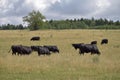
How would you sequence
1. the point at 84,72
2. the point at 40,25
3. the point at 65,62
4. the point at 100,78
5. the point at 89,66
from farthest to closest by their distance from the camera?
the point at 40,25 → the point at 65,62 → the point at 89,66 → the point at 84,72 → the point at 100,78

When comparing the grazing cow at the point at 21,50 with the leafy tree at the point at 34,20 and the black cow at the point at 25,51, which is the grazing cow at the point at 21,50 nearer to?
the black cow at the point at 25,51

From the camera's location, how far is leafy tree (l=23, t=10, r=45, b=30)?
10869 cm

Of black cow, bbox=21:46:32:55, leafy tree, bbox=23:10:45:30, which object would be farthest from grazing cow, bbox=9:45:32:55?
leafy tree, bbox=23:10:45:30

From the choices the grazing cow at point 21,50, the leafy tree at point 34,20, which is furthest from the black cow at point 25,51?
the leafy tree at point 34,20

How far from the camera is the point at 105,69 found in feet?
58.4

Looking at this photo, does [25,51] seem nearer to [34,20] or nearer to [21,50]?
[21,50]

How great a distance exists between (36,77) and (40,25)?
309 feet

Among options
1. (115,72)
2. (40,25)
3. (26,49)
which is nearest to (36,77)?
(115,72)

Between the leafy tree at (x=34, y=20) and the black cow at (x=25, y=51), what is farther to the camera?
the leafy tree at (x=34, y=20)

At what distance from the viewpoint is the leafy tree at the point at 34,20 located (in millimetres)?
108688

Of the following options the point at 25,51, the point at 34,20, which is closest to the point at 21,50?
the point at 25,51

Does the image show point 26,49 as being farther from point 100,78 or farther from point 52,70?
point 100,78

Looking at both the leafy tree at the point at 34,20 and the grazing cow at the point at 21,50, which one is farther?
the leafy tree at the point at 34,20

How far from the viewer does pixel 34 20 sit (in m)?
109
